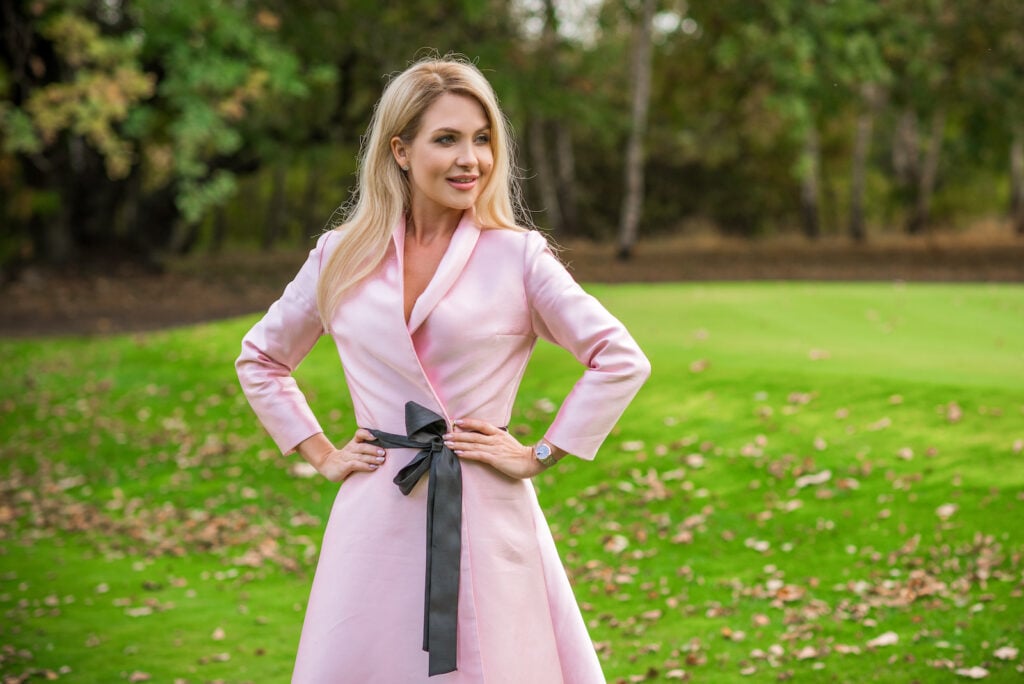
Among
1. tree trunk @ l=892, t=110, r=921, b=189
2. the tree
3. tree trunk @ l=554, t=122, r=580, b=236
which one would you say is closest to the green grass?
the tree

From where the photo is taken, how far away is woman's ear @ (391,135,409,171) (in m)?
3.08

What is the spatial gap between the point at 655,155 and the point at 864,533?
28.9m

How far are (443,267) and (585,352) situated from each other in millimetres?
417

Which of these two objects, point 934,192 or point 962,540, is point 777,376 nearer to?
point 962,540

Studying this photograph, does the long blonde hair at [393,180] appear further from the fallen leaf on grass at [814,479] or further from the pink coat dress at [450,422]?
the fallen leaf on grass at [814,479]

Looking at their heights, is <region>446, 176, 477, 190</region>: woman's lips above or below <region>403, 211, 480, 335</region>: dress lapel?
above

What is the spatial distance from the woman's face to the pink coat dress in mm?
101

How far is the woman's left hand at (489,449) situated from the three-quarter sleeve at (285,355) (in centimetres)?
43

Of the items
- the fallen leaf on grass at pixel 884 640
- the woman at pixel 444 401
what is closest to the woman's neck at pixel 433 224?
the woman at pixel 444 401

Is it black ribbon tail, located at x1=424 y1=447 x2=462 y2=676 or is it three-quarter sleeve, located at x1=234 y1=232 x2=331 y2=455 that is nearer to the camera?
black ribbon tail, located at x1=424 y1=447 x2=462 y2=676

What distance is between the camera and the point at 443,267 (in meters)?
2.98

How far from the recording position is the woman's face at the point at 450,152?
3020mm

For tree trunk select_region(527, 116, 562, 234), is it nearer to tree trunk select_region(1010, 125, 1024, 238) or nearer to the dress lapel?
tree trunk select_region(1010, 125, 1024, 238)

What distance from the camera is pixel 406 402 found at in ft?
9.89
